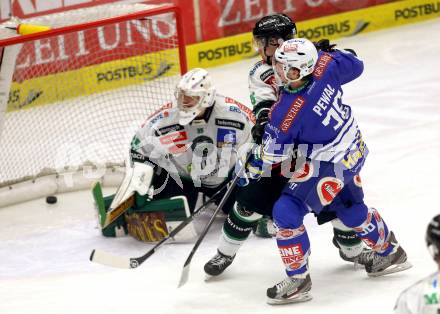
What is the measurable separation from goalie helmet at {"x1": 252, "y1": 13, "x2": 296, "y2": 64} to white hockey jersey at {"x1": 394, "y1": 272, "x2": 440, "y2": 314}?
2376mm

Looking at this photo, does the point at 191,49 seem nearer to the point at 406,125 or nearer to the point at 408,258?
the point at 406,125

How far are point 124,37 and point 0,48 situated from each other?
1.80m

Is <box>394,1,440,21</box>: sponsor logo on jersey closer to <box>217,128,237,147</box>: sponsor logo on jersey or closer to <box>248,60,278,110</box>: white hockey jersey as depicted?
<box>217,128,237,147</box>: sponsor logo on jersey

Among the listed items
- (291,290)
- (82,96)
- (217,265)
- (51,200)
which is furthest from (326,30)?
(291,290)

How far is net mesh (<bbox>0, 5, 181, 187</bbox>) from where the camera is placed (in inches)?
272

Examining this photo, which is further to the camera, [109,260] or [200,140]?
[200,140]

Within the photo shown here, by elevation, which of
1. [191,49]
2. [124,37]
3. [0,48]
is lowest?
[191,49]

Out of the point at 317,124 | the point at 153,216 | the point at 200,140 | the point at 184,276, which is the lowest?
the point at 153,216

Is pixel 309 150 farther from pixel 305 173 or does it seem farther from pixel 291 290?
pixel 291 290

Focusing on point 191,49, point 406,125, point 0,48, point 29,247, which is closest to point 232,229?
point 29,247

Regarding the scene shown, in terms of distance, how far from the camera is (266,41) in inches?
209

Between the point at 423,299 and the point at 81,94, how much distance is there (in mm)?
4712

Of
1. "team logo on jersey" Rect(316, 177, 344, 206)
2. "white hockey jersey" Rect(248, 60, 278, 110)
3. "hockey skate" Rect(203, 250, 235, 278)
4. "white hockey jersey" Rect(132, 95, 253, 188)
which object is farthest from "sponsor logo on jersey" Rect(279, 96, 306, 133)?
"white hockey jersey" Rect(132, 95, 253, 188)

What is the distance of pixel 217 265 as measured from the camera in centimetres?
512
